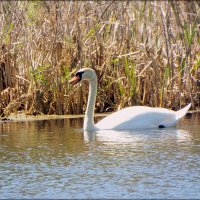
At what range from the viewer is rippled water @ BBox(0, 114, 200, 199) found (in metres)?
7.05

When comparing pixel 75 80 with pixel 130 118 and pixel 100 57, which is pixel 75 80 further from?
pixel 100 57

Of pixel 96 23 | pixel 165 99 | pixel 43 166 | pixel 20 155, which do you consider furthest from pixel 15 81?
pixel 43 166

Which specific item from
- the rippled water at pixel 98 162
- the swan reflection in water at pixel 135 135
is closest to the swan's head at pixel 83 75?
the rippled water at pixel 98 162

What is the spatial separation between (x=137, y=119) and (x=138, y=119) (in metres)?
0.02

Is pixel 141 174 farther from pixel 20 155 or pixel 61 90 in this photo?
pixel 61 90

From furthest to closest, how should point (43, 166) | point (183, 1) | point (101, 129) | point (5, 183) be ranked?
1. point (183, 1)
2. point (101, 129)
3. point (43, 166)
4. point (5, 183)

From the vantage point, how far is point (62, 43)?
42.5 ft

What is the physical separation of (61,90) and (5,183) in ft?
17.7

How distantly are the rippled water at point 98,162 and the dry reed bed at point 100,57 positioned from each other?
1.24 m

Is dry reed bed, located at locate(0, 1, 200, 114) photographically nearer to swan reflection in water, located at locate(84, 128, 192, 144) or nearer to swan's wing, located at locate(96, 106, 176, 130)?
swan's wing, located at locate(96, 106, 176, 130)

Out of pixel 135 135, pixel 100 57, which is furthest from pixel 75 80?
pixel 100 57

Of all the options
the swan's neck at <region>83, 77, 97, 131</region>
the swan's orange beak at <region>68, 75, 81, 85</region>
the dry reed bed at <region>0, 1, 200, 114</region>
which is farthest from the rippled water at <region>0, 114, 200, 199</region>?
the dry reed bed at <region>0, 1, 200, 114</region>

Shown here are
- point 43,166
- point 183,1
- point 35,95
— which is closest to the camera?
point 43,166

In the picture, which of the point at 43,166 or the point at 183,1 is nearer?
the point at 43,166
